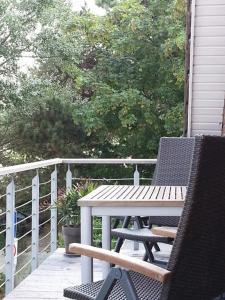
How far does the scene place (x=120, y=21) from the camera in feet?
43.2

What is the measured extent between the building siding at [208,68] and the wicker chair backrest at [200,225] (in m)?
3.54

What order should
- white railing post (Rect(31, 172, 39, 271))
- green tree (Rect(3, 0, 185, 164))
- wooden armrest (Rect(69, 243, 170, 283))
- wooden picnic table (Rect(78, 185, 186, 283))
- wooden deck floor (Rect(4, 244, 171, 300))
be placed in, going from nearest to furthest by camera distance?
1. wooden armrest (Rect(69, 243, 170, 283))
2. wooden picnic table (Rect(78, 185, 186, 283))
3. wooden deck floor (Rect(4, 244, 171, 300))
4. white railing post (Rect(31, 172, 39, 271))
5. green tree (Rect(3, 0, 185, 164))

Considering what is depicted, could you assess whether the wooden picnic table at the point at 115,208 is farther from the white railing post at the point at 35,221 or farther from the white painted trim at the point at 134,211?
the white railing post at the point at 35,221

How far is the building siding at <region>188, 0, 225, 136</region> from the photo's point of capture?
16.0 ft

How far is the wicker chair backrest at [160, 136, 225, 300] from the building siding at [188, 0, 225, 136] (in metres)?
3.54

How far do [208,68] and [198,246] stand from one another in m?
4.13

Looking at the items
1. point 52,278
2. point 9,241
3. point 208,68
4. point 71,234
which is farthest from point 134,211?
point 208,68

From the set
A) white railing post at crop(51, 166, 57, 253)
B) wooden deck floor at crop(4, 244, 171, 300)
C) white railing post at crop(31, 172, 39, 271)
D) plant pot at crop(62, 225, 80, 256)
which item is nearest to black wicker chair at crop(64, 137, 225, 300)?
wooden deck floor at crop(4, 244, 171, 300)

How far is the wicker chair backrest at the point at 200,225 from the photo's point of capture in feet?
4.83

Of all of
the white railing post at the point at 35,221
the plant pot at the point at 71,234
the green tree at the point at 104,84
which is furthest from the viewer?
the green tree at the point at 104,84

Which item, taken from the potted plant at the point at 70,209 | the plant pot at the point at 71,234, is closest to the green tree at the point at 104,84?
the potted plant at the point at 70,209

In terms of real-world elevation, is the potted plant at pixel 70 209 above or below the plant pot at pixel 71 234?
above

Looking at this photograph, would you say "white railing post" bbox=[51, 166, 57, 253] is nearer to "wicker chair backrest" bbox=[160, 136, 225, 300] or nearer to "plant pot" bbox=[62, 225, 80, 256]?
"plant pot" bbox=[62, 225, 80, 256]

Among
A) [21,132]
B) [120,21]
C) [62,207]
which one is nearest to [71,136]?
[21,132]
